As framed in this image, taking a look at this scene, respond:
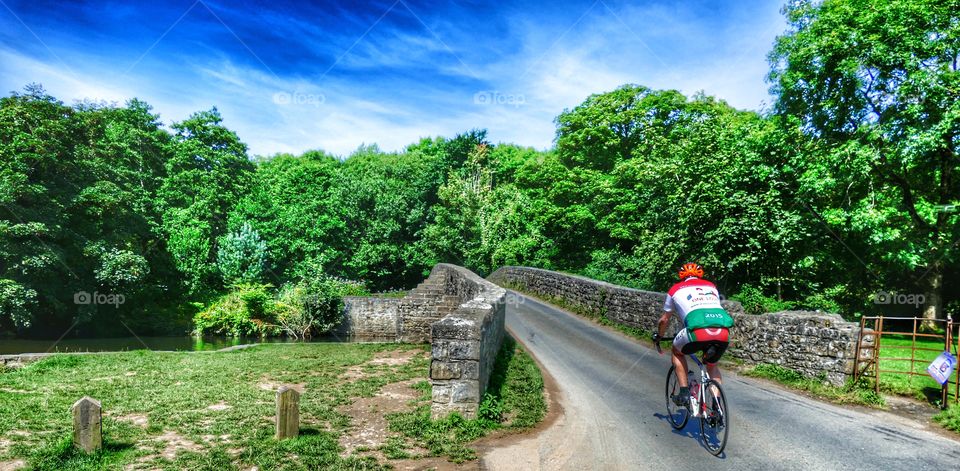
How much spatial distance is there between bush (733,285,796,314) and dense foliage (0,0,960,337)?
98mm

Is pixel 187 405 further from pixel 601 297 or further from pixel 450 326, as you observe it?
pixel 601 297

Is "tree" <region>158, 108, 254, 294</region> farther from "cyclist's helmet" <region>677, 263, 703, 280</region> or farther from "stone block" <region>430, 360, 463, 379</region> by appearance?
"cyclist's helmet" <region>677, 263, 703, 280</region>

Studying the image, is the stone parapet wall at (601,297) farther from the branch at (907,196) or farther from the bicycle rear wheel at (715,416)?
the branch at (907,196)

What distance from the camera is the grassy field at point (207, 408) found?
588 cm

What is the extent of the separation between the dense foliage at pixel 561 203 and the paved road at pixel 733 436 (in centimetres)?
727

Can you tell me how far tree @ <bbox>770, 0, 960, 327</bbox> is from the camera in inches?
623

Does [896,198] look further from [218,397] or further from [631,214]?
[218,397]

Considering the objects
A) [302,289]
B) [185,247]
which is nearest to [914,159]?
[302,289]

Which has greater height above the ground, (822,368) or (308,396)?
(822,368)

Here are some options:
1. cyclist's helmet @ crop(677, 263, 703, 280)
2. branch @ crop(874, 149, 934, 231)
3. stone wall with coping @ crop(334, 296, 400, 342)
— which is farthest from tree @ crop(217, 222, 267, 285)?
branch @ crop(874, 149, 934, 231)

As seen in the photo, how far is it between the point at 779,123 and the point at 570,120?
17.0 m

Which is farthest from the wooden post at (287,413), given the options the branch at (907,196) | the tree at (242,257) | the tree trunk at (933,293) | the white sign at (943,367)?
the tree at (242,257)

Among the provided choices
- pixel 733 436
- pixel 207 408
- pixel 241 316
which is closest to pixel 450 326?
pixel 733 436

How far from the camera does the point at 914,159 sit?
16672 mm
